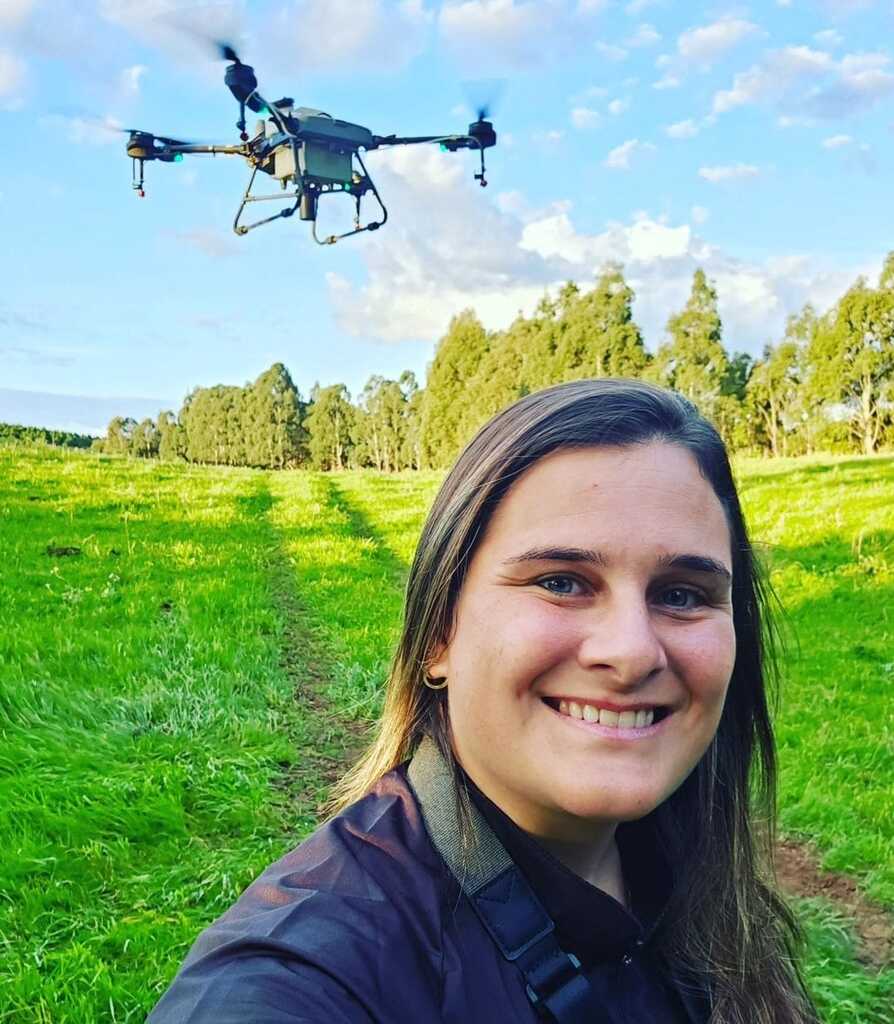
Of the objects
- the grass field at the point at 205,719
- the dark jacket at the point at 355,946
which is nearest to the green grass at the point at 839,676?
the grass field at the point at 205,719

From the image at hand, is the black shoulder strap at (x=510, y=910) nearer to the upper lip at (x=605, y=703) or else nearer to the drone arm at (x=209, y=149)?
the upper lip at (x=605, y=703)

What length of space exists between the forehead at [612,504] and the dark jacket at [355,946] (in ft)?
1.86

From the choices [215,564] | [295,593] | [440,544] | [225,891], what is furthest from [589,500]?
[215,564]

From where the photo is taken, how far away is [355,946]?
48.5 inches

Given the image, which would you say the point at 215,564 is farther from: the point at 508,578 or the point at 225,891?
the point at 508,578

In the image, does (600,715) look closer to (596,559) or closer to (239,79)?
(596,559)

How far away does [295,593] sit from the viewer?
10344 millimetres

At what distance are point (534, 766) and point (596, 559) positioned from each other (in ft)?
1.30

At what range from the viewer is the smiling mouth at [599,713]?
1.53 metres

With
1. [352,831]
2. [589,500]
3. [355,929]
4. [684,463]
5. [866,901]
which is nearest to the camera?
[355,929]

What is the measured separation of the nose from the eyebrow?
81 millimetres

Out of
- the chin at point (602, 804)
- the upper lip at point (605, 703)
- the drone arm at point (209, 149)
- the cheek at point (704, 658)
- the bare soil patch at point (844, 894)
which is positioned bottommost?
the bare soil patch at point (844, 894)

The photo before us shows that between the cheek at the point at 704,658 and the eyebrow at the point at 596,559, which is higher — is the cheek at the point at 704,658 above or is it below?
below

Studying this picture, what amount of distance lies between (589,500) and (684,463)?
0.85 ft
